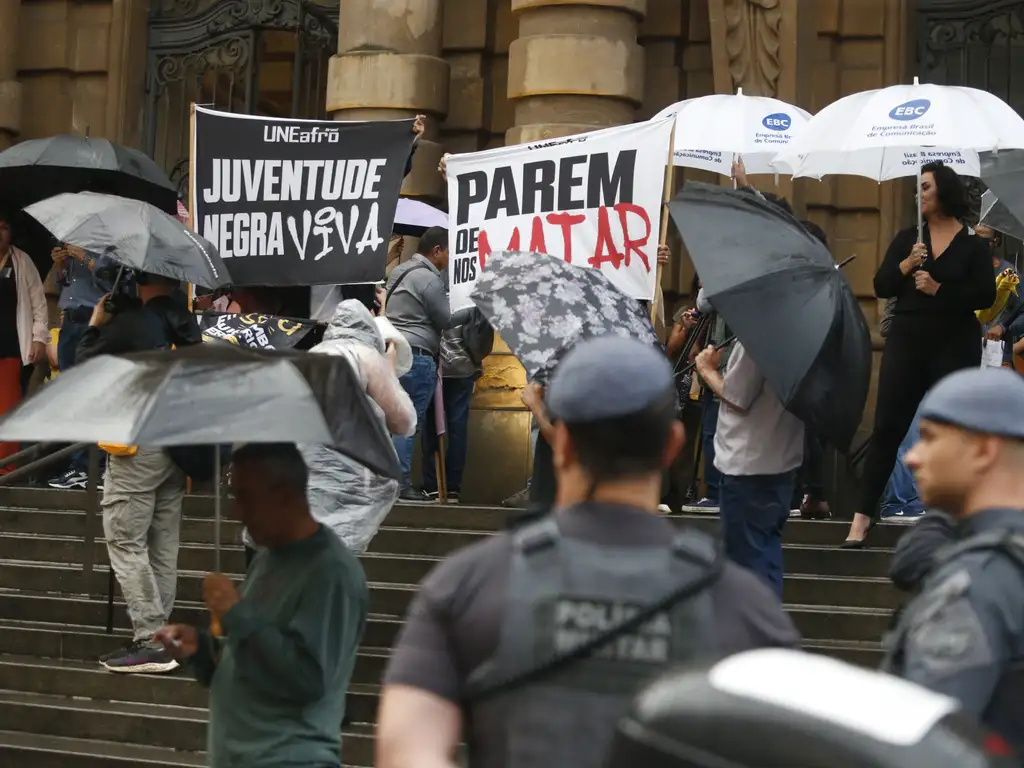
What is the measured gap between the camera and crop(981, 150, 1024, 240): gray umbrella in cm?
755

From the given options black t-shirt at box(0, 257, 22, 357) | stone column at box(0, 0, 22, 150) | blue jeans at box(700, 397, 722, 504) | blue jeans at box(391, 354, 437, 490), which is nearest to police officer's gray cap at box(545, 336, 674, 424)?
blue jeans at box(700, 397, 722, 504)

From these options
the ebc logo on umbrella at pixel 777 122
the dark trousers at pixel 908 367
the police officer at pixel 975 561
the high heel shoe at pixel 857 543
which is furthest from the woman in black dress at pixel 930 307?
the police officer at pixel 975 561

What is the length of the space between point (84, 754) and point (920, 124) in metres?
4.83

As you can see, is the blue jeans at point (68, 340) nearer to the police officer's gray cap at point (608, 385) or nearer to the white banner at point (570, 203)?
the white banner at point (570, 203)

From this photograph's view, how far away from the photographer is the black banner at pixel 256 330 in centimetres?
893

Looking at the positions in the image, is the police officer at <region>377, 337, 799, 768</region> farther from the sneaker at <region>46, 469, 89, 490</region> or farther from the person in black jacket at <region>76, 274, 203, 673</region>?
the sneaker at <region>46, 469, 89, 490</region>

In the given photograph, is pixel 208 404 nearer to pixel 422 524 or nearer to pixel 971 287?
pixel 971 287

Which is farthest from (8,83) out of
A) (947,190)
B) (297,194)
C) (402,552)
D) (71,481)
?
(947,190)

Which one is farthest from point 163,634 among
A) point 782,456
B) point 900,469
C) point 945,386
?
point 900,469

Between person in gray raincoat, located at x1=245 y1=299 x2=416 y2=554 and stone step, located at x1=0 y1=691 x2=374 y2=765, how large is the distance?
0.94 m

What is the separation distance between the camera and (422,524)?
10.2m

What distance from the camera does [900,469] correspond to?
32.4 ft

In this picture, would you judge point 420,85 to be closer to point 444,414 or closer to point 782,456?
point 444,414

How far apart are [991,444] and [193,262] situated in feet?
17.0
